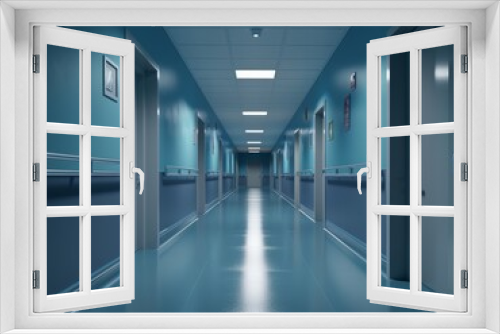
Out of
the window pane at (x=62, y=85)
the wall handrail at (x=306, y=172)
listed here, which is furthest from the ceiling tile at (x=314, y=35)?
the wall handrail at (x=306, y=172)

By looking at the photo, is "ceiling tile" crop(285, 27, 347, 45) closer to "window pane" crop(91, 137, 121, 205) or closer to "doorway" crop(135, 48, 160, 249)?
"doorway" crop(135, 48, 160, 249)

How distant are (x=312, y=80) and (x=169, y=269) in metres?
5.64

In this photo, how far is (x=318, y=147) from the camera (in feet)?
30.4

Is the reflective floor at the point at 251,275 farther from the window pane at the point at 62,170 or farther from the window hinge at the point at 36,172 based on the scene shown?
the window hinge at the point at 36,172

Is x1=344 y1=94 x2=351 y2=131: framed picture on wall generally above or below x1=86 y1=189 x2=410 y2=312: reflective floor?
above

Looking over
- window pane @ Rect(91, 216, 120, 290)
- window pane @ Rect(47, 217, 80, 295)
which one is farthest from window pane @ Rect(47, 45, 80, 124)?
window pane @ Rect(91, 216, 120, 290)

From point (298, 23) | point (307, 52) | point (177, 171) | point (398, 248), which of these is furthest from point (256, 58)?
point (298, 23)

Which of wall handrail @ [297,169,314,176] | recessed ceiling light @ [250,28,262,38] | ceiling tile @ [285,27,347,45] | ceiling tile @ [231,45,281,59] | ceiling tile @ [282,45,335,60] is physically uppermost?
ceiling tile @ [285,27,347,45]

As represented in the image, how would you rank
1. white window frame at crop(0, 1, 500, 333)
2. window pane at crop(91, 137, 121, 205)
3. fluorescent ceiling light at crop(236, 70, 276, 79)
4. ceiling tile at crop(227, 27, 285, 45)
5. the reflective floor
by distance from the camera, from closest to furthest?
white window frame at crop(0, 1, 500, 333)
the reflective floor
window pane at crop(91, 137, 121, 205)
ceiling tile at crop(227, 27, 285, 45)
fluorescent ceiling light at crop(236, 70, 276, 79)

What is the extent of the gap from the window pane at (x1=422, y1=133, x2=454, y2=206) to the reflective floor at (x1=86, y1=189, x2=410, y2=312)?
100cm

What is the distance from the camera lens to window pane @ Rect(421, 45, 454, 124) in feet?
11.1

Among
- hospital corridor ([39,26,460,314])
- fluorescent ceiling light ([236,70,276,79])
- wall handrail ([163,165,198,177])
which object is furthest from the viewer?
fluorescent ceiling light ([236,70,276,79])

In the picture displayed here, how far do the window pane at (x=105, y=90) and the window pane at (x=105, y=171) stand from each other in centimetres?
19

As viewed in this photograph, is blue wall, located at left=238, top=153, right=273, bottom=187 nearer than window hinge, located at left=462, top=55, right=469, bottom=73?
No
